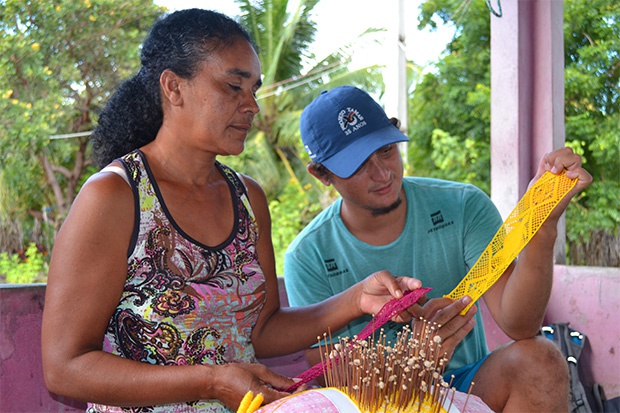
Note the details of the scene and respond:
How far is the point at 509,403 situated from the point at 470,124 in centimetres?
902

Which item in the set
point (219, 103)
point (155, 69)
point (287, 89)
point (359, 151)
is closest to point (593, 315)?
point (359, 151)

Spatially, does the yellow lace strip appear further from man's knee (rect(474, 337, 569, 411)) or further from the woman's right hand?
the woman's right hand

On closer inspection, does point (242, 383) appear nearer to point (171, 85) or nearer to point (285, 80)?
point (171, 85)

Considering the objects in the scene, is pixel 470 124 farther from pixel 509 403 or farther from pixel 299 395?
pixel 299 395

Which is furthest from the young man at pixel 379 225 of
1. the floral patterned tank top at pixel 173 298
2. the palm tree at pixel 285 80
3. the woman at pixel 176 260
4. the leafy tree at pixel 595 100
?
the palm tree at pixel 285 80

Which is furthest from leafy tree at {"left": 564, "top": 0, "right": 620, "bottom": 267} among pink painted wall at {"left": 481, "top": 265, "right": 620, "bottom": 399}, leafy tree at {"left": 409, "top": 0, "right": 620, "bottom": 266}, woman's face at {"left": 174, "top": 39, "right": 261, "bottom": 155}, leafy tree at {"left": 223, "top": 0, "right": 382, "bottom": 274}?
woman's face at {"left": 174, "top": 39, "right": 261, "bottom": 155}

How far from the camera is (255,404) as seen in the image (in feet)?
5.34

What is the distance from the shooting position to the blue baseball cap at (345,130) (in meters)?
2.55

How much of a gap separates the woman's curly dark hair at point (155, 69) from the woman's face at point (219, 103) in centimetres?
3

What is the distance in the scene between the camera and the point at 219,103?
2.03 metres

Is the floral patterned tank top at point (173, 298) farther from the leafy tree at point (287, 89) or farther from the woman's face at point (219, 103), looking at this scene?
the leafy tree at point (287, 89)

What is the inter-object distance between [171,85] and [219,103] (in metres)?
0.17

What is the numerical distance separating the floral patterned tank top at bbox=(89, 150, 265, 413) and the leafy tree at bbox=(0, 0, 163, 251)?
9232 mm

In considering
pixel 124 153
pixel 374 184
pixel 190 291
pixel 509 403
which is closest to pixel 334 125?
pixel 374 184
